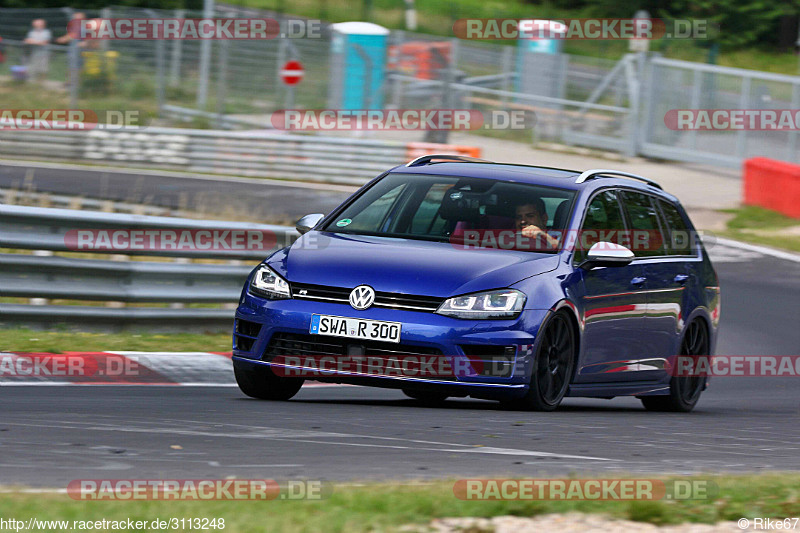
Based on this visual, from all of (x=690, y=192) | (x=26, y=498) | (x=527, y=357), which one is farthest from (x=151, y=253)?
(x=690, y=192)

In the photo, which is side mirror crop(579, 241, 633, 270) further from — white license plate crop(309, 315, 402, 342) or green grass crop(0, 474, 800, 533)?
green grass crop(0, 474, 800, 533)

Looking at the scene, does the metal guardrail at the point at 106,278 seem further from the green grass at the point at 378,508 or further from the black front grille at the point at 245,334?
the green grass at the point at 378,508

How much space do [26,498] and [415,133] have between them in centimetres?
2807

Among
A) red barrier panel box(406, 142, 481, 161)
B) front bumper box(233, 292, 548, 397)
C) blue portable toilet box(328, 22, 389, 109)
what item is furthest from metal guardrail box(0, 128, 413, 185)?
front bumper box(233, 292, 548, 397)

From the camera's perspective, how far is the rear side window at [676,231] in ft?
32.9

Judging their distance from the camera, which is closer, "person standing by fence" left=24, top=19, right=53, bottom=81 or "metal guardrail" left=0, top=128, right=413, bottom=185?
"metal guardrail" left=0, top=128, right=413, bottom=185

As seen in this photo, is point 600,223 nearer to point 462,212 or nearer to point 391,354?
point 462,212

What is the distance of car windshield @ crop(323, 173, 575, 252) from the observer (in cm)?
850

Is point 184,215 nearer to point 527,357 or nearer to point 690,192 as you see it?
point 690,192

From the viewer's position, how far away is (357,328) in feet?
25.0

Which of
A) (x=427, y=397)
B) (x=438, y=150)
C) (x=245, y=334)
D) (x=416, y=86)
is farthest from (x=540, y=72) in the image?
(x=245, y=334)

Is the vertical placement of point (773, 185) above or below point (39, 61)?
below

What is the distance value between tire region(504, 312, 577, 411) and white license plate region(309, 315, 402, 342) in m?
0.84

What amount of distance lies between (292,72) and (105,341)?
1961 centimetres
